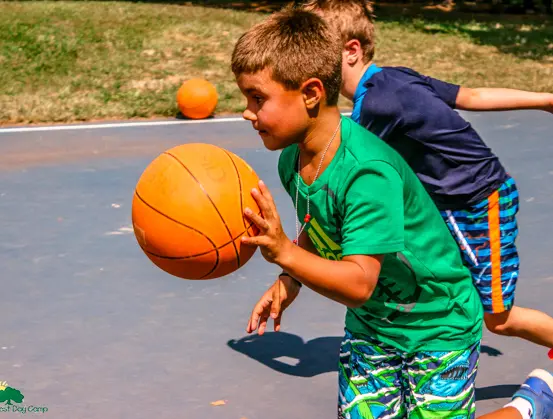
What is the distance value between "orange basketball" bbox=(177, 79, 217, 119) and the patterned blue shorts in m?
9.13

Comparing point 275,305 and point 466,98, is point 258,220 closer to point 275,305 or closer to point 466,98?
point 275,305

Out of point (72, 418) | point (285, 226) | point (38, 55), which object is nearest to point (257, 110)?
point (72, 418)

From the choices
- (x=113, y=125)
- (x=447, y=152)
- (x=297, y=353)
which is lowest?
(x=113, y=125)

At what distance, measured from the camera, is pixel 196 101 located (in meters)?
12.7

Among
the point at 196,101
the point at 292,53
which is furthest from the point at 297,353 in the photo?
the point at 196,101

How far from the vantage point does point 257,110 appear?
3.36m

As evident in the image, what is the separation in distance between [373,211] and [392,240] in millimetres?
122

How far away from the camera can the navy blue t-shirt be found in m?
4.43

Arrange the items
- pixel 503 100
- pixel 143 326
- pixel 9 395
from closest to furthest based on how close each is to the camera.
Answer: pixel 503 100, pixel 9 395, pixel 143 326

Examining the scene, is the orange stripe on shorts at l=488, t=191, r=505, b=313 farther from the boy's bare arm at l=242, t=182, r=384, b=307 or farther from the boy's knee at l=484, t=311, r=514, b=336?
the boy's bare arm at l=242, t=182, r=384, b=307

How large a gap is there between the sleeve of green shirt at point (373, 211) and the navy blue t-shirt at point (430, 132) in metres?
1.20

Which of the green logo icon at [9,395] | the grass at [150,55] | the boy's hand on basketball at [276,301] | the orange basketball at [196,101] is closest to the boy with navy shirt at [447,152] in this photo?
the boy's hand on basketball at [276,301]

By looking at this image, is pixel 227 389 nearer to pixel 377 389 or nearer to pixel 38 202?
pixel 377 389

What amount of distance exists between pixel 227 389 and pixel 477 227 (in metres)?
1.61
